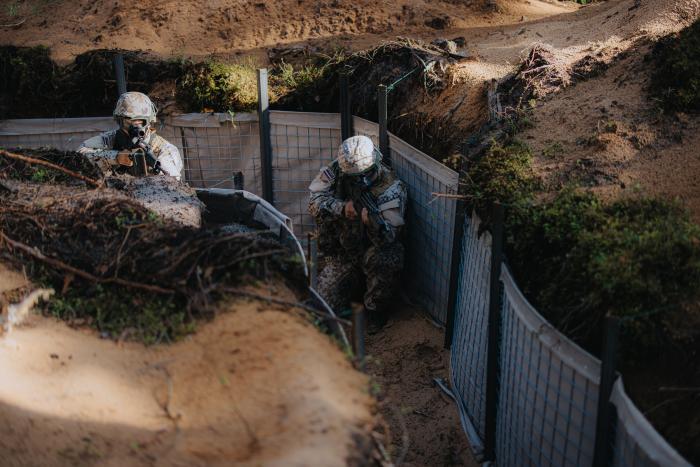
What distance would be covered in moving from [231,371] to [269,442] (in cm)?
54

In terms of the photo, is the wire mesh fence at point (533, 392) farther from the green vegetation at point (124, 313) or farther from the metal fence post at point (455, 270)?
the green vegetation at point (124, 313)

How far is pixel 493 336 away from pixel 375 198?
267 cm

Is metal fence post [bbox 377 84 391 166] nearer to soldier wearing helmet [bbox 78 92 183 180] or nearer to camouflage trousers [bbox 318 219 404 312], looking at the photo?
camouflage trousers [bbox 318 219 404 312]

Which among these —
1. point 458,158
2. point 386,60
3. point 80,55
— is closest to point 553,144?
point 458,158

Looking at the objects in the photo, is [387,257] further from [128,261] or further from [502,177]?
[128,261]

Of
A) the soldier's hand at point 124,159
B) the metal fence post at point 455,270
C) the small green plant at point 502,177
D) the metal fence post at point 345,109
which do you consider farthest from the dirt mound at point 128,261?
the metal fence post at point 345,109

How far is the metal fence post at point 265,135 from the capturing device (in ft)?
30.6

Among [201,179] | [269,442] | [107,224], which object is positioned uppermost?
[107,224]

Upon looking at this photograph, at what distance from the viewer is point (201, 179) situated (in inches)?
402

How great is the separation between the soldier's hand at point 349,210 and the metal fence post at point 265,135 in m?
2.25

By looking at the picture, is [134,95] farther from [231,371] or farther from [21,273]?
[231,371]

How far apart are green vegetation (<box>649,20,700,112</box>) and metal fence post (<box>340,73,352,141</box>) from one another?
3.50 m

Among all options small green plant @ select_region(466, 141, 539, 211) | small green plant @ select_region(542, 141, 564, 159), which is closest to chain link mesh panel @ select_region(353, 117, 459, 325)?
small green plant @ select_region(466, 141, 539, 211)

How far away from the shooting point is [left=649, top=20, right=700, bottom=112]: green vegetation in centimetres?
629
